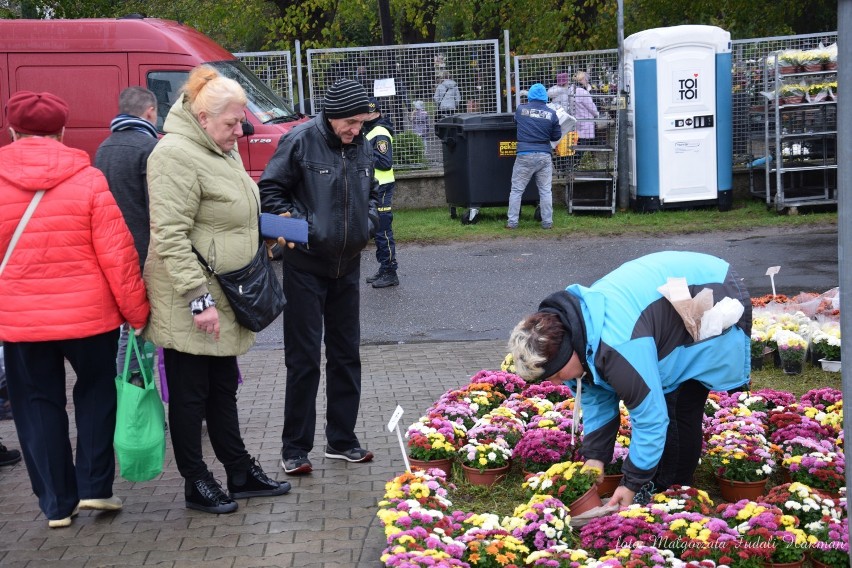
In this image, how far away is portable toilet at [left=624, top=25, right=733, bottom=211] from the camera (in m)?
13.6

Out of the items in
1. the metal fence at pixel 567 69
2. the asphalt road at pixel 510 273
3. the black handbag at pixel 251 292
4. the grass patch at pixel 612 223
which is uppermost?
the metal fence at pixel 567 69

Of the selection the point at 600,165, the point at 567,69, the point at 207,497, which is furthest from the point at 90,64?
the point at 207,497

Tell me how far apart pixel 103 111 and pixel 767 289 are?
7494 mm

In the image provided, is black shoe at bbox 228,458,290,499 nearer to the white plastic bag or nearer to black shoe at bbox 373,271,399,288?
the white plastic bag

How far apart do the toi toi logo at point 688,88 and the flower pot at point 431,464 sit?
976 centimetres

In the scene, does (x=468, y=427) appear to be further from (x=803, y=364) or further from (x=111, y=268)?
(x=803, y=364)

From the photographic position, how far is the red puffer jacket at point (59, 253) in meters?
4.45

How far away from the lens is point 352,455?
548cm

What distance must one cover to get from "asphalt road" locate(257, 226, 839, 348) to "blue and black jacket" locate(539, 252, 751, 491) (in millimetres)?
4155

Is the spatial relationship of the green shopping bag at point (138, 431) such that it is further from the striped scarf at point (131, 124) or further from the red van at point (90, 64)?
the red van at point (90, 64)

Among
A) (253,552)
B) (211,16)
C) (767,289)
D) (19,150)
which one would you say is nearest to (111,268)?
(19,150)

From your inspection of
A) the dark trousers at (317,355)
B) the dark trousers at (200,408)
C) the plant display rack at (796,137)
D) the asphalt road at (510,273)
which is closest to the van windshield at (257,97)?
the asphalt road at (510,273)

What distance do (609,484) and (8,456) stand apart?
3.25 m

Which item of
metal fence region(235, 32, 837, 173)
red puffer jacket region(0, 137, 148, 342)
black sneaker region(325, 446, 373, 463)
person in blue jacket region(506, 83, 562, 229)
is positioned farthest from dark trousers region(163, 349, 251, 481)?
metal fence region(235, 32, 837, 173)
